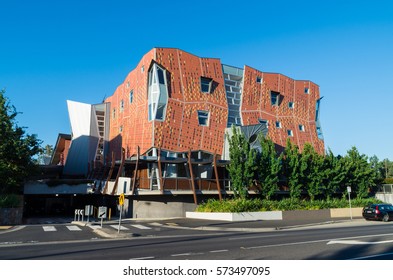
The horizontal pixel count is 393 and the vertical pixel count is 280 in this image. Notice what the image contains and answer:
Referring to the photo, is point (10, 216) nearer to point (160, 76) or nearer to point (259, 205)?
point (160, 76)

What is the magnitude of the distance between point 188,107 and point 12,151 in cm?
1600

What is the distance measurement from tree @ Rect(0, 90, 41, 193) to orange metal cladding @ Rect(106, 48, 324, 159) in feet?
29.8

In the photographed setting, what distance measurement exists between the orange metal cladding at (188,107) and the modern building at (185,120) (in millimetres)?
94

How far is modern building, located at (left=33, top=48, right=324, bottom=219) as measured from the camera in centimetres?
3075

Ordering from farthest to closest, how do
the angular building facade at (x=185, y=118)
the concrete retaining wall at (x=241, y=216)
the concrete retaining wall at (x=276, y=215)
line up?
the angular building facade at (x=185, y=118)
the concrete retaining wall at (x=276, y=215)
the concrete retaining wall at (x=241, y=216)

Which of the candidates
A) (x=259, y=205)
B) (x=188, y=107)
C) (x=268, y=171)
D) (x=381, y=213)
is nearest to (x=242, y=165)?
(x=268, y=171)

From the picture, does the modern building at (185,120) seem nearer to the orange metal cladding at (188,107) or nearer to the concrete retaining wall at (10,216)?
the orange metal cladding at (188,107)

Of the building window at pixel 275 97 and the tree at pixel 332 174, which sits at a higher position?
the building window at pixel 275 97

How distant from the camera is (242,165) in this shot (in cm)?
2862

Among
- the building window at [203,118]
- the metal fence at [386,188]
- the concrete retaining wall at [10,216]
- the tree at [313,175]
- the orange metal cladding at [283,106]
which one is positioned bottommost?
the concrete retaining wall at [10,216]

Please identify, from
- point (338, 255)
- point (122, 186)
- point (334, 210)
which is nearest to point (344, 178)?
point (334, 210)

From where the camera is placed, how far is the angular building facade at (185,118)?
3089cm

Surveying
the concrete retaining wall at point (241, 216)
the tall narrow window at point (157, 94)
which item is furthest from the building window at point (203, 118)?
the concrete retaining wall at point (241, 216)
